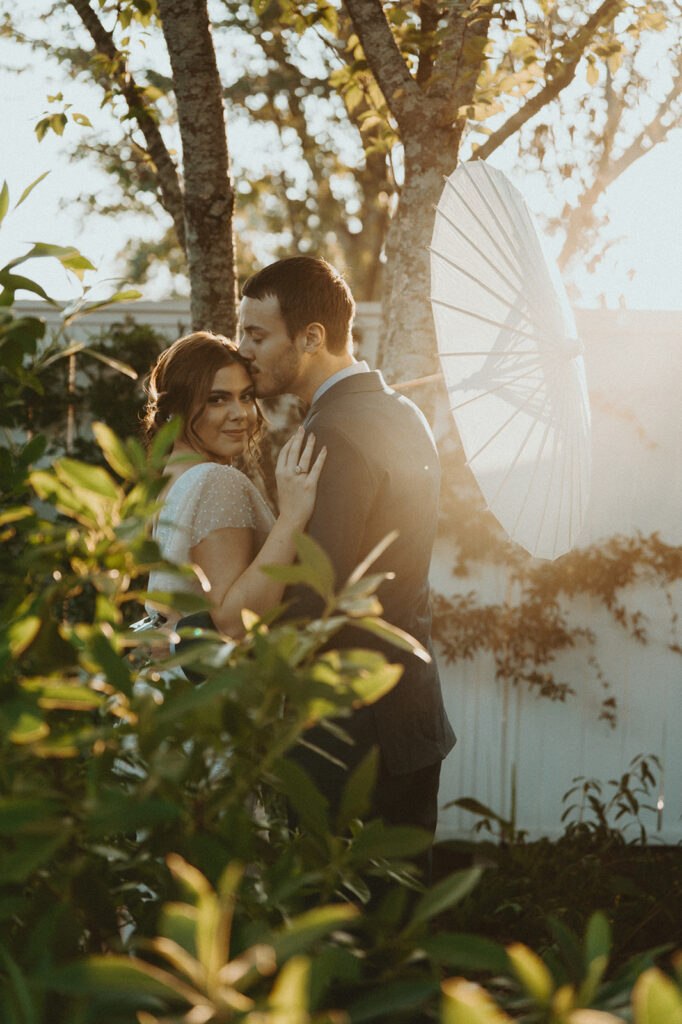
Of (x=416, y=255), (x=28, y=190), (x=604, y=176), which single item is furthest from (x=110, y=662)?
(x=604, y=176)

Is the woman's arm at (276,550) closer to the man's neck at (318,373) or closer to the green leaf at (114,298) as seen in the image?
the man's neck at (318,373)

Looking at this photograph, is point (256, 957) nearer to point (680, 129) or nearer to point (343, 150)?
point (680, 129)

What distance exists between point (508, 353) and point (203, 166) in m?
1.01

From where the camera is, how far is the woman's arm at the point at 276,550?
198 centimetres

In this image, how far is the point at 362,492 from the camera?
6.43 ft

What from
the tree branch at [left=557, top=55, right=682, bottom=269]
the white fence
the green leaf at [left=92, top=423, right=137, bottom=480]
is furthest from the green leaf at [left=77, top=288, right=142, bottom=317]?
the tree branch at [left=557, top=55, right=682, bottom=269]

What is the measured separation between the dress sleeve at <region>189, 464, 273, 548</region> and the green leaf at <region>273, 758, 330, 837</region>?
1575 millimetres

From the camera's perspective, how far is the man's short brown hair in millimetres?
2242

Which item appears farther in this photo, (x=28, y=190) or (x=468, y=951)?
(x=28, y=190)

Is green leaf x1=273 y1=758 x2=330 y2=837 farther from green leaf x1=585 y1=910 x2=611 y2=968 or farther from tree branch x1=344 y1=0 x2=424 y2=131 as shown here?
tree branch x1=344 y1=0 x2=424 y2=131

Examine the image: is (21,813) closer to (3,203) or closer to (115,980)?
(115,980)

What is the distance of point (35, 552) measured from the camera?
0.59m

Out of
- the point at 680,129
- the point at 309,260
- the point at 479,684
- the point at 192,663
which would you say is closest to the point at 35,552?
the point at 192,663

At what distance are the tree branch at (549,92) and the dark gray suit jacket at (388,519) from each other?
1.33 meters
